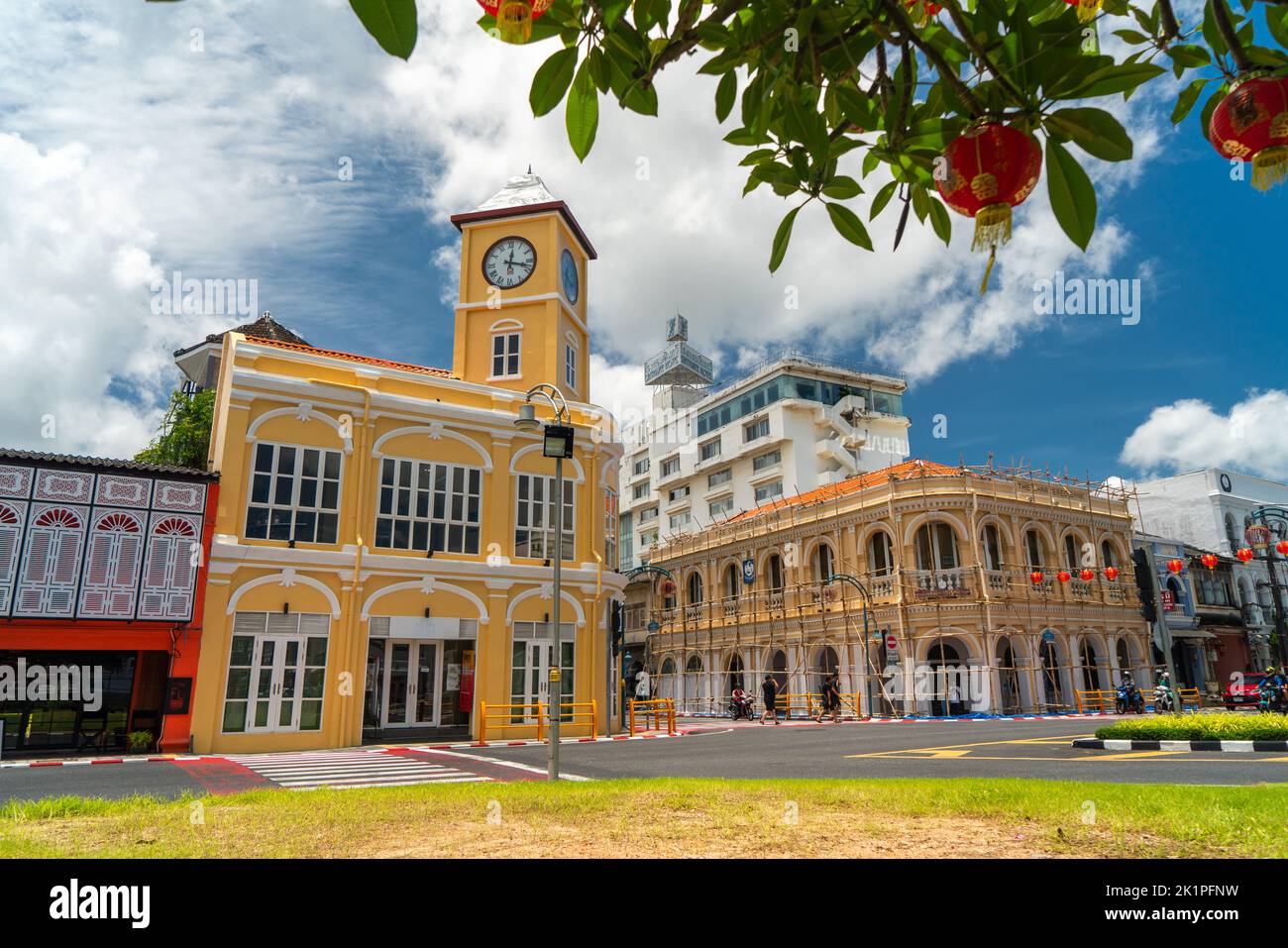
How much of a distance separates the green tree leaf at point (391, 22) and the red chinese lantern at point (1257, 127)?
2127 millimetres

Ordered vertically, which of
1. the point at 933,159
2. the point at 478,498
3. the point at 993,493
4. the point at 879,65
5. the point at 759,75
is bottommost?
the point at 933,159

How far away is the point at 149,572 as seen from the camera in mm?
16031

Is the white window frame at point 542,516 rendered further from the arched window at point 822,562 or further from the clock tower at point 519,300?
the arched window at point 822,562

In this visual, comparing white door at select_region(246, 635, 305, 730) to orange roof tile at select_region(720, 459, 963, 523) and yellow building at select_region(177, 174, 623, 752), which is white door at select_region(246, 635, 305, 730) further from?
orange roof tile at select_region(720, 459, 963, 523)

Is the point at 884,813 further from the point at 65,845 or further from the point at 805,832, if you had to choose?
the point at 65,845

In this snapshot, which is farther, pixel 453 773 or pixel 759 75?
pixel 453 773

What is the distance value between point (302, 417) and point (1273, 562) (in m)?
47.6

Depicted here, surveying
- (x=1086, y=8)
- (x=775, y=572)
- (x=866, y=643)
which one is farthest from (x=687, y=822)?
(x=775, y=572)

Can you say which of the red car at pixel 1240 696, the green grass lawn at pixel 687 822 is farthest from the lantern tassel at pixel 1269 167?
the red car at pixel 1240 696

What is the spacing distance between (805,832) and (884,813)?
116cm

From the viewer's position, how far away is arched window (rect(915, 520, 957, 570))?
104ft

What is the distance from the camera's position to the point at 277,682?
17.2m
